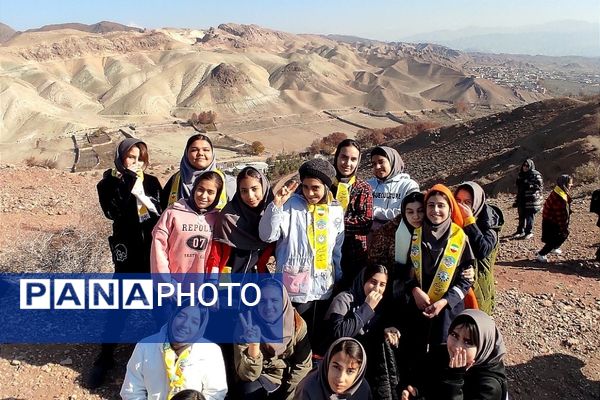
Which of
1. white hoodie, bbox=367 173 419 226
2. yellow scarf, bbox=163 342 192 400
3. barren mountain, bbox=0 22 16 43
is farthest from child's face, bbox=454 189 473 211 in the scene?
barren mountain, bbox=0 22 16 43

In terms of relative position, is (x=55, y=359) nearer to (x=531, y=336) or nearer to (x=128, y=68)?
(x=531, y=336)

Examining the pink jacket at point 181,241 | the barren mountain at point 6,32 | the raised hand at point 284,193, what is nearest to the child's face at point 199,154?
the pink jacket at point 181,241

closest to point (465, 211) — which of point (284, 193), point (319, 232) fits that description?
point (319, 232)

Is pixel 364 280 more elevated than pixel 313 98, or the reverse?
pixel 313 98

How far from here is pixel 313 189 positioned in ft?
10.1

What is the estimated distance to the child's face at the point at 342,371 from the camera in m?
2.37

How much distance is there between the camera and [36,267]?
505 centimetres

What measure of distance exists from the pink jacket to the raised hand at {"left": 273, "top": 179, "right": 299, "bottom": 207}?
467 mm

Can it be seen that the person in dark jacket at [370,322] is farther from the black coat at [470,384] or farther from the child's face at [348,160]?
the child's face at [348,160]

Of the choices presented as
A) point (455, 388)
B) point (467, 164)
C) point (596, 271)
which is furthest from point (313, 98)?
point (455, 388)

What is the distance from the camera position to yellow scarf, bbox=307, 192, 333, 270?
10.2 feet

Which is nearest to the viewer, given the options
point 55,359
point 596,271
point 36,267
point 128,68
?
point 55,359

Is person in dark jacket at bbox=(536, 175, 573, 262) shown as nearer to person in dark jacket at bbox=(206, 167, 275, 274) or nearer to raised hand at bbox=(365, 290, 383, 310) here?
raised hand at bbox=(365, 290, 383, 310)

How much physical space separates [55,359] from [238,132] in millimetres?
39347
